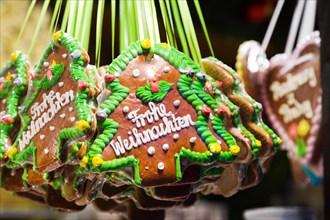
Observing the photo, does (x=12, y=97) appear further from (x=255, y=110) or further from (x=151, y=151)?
(x=255, y=110)

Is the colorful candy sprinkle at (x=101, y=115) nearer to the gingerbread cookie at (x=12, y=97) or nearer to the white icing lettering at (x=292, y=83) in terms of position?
the gingerbread cookie at (x=12, y=97)

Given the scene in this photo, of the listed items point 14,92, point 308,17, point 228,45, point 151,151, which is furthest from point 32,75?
point 228,45

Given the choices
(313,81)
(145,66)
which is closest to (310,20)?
(313,81)

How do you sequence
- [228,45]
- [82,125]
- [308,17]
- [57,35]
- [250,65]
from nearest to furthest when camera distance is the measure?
[82,125]
[57,35]
[250,65]
[308,17]
[228,45]

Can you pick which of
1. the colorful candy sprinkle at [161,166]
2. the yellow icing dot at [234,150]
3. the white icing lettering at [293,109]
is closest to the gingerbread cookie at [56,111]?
the colorful candy sprinkle at [161,166]

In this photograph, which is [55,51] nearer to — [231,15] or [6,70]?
[6,70]

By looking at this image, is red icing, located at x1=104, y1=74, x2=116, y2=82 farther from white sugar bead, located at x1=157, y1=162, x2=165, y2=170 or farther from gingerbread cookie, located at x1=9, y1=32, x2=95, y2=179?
white sugar bead, located at x1=157, y1=162, x2=165, y2=170

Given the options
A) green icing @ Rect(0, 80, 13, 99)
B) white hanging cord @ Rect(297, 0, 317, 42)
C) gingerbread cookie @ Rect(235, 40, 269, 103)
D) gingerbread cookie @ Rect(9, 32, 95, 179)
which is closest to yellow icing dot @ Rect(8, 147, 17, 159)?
gingerbread cookie @ Rect(9, 32, 95, 179)

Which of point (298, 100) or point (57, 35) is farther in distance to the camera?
point (298, 100)
